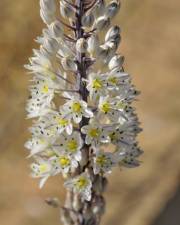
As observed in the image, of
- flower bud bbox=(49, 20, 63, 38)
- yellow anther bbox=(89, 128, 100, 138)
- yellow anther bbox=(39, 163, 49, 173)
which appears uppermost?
flower bud bbox=(49, 20, 63, 38)

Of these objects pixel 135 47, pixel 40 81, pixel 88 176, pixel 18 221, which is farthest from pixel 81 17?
pixel 135 47

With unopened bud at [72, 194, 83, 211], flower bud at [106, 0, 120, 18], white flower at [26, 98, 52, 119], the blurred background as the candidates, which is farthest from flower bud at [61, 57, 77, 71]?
the blurred background

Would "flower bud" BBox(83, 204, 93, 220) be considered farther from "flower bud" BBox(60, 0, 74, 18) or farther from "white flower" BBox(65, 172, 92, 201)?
"flower bud" BBox(60, 0, 74, 18)

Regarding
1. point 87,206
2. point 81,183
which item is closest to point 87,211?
point 87,206

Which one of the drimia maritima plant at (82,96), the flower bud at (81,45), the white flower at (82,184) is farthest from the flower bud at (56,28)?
the white flower at (82,184)

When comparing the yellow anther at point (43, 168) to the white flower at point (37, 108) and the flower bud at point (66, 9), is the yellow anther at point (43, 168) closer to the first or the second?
the white flower at point (37, 108)

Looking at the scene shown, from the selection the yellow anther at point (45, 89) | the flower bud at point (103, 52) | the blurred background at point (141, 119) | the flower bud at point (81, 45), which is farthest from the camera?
the blurred background at point (141, 119)
